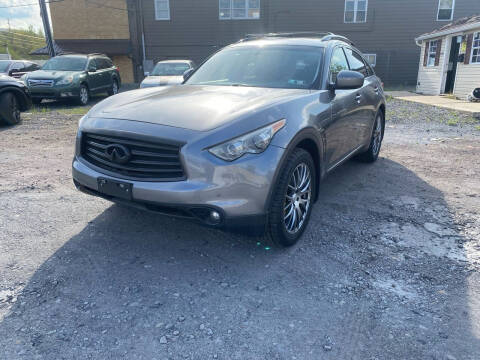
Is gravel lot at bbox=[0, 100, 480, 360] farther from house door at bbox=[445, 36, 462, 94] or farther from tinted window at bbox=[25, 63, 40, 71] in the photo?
house door at bbox=[445, 36, 462, 94]

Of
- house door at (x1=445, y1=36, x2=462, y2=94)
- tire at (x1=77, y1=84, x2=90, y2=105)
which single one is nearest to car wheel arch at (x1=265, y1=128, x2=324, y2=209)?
tire at (x1=77, y1=84, x2=90, y2=105)

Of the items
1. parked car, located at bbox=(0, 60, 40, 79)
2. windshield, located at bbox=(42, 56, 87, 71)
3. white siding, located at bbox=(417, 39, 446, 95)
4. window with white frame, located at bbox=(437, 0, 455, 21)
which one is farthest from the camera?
window with white frame, located at bbox=(437, 0, 455, 21)

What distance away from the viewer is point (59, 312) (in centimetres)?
245

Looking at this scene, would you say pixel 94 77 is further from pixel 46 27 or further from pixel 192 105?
pixel 192 105

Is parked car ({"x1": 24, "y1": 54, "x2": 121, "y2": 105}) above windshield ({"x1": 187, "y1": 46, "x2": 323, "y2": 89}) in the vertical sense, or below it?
below

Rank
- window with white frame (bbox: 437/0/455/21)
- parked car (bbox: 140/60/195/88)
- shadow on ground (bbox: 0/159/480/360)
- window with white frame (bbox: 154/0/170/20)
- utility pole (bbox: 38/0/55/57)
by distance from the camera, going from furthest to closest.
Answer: window with white frame (bbox: 154/0/170/20)
window with white frame (bbox: 437/0/455/21)
utility pole (bbox: 38/0/55/57)
parked car (bbox: 140/60/195/88)
shadow on ground (bbox: 0/159/480/360)

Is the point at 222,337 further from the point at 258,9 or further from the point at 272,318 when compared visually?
the point at 258,9

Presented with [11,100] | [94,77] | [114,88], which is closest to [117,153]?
[11,100]

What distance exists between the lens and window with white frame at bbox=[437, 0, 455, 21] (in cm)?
2322

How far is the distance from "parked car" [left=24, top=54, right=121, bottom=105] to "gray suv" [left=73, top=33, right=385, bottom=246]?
9627mm

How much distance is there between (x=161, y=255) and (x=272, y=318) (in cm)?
115

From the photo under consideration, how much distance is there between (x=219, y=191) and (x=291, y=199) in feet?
2.53

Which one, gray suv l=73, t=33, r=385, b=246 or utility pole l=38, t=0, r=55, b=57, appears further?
utility pole l=38, t=0, r=55, b=57

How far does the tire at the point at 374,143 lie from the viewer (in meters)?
5.66
